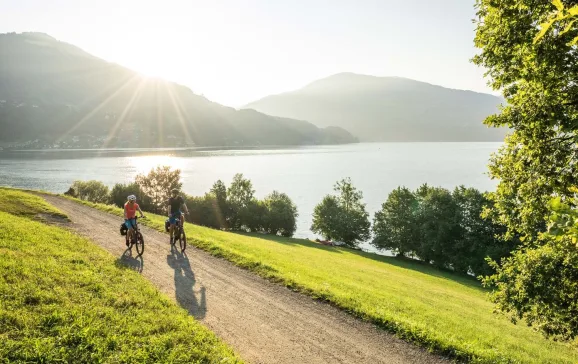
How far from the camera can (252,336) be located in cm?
1029

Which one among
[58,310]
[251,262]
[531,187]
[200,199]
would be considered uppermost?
[531,187]

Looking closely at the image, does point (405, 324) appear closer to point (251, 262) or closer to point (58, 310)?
point (251, 262)

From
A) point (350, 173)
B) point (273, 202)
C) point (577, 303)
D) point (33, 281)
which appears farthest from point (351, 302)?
point (350, 173)

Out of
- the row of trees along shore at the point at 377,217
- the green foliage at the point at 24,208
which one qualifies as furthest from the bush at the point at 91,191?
the green foliage at the point at 24,208

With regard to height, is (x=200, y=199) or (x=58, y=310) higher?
(x=58, y=310)

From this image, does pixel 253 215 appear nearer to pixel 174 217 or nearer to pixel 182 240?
Answer: pixel 182 240

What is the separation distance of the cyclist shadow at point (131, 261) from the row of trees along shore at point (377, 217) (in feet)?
171

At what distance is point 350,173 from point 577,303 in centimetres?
16705

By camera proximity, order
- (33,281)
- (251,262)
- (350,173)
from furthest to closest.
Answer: (350,173) < (251,262) < (33,281)

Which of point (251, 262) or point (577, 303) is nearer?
point (577, 303)

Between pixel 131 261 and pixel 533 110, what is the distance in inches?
672

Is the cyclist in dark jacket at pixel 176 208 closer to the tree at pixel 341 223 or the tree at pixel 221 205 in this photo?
the tree at pixel 341 223

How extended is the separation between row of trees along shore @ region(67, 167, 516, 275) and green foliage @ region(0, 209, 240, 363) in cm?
5486

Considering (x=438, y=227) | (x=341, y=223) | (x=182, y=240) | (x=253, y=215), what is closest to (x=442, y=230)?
(x=438, y=227)
